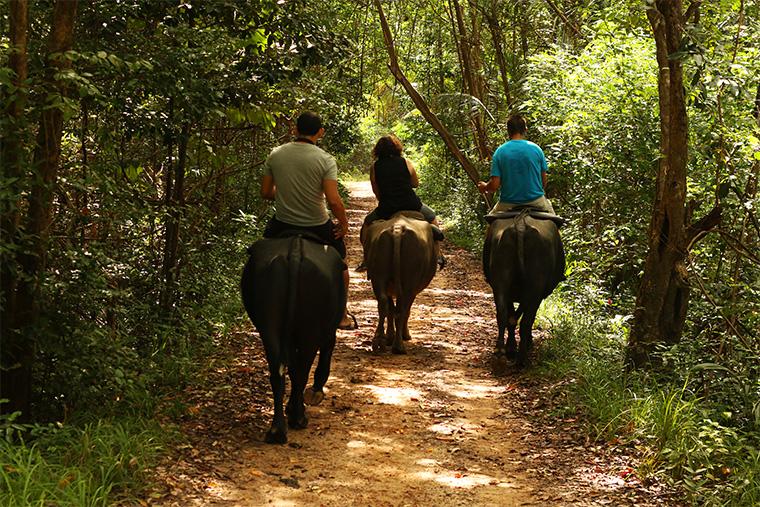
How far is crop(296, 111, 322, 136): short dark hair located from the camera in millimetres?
6758

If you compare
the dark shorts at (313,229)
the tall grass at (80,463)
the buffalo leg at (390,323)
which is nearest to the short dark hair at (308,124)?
the dark shorts at (313,229)

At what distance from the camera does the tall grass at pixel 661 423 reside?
528 centimetres

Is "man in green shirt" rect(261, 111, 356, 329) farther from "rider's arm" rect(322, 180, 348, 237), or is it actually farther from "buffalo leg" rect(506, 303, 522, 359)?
"buffalo leg" rect(506, 303, 522, 359)

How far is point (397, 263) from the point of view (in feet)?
29.9

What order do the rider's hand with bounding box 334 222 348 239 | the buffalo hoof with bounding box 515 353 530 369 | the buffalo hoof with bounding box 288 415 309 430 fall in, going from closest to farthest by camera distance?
the buffalo hoof with bounding box 288 415 309 430 < the rider's hand with bounding box 334 222 348 239 < the buffalo hoof with bounding box 515 353 530 369

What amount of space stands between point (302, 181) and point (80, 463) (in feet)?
9.42

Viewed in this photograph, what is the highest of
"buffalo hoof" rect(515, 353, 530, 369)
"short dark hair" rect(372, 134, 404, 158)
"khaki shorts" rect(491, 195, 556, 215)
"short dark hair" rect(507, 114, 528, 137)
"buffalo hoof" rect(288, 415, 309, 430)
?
"short dark hair" rect(507, 114, 528, 137)

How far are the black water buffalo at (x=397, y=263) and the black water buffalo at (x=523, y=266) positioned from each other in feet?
2.94

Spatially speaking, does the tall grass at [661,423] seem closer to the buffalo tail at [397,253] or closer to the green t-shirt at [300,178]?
the buffalo tail at [397,253]

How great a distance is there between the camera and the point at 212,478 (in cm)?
541

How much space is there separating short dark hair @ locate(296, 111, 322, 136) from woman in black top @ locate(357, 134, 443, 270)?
274 cm

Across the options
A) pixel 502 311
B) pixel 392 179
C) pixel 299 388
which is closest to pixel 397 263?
pixel 392 179

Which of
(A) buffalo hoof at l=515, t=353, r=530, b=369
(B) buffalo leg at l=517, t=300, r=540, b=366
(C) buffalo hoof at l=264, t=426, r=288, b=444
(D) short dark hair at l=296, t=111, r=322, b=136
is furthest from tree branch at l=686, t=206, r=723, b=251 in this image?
(C) buffalo hoof at l=264, t=426, r=288, b=444

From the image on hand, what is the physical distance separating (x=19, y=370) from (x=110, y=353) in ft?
2.03
